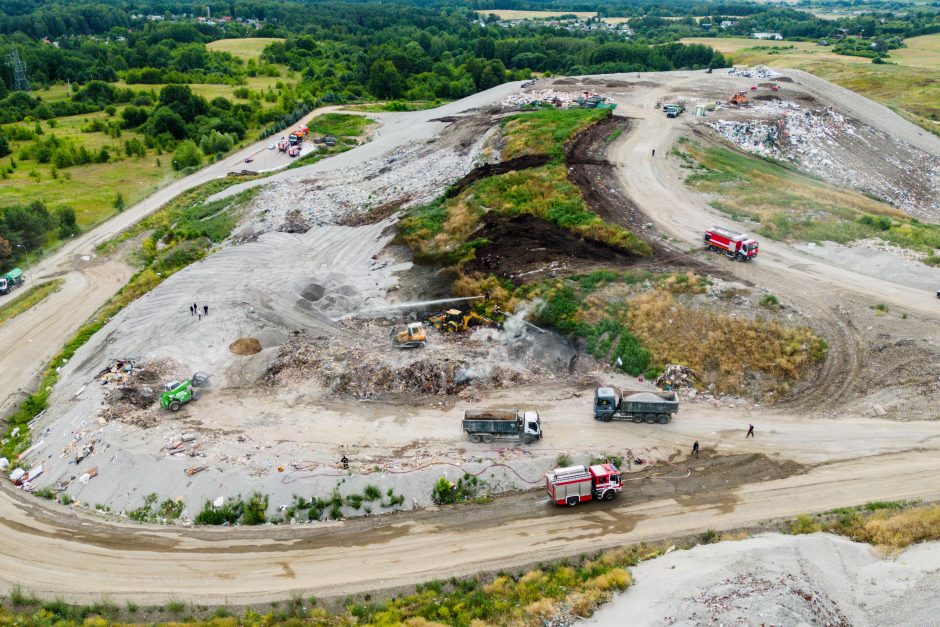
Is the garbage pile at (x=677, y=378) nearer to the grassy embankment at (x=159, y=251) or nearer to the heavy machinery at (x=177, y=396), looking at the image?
the heavy machinery at (x=177, y=396)

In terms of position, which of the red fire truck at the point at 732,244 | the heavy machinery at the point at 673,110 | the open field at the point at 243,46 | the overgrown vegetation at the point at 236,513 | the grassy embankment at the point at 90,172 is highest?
the open field at the point at 243,46

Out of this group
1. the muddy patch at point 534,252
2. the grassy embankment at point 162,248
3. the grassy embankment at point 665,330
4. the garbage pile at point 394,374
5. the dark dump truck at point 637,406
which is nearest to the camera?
the dark dump truck at point 637,406

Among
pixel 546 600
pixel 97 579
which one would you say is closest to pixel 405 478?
pixel 546 600

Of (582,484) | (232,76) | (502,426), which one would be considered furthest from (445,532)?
(232,76)

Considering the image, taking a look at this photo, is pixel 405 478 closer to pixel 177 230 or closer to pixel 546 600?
pixel 546 600

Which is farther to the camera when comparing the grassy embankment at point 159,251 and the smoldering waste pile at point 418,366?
the grassy embankment at point 159,251

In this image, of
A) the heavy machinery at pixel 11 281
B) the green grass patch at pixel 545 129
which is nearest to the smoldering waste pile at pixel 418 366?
the green grass patch at pixel 545 129
